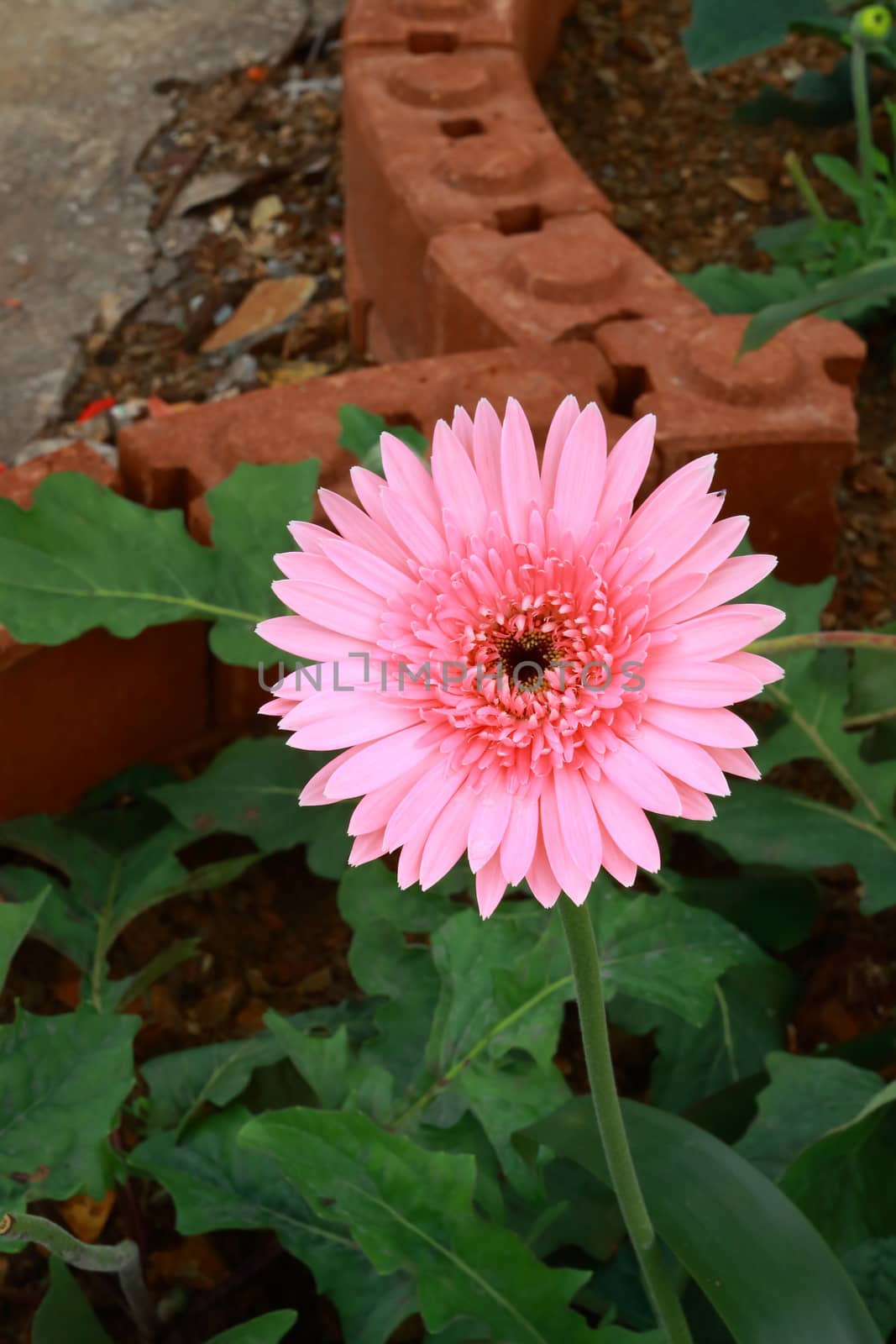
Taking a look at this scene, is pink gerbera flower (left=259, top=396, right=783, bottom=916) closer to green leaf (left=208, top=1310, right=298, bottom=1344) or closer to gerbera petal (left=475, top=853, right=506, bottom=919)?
gerbera petal (left=475, top=853, right=506, bottom=919)

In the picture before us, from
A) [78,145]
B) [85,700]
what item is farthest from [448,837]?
[78,145]

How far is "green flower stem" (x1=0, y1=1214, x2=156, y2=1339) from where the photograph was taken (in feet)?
3.73

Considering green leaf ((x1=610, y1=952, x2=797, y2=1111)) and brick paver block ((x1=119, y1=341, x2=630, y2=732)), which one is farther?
brick paver block ((x1=119, y1=341, x2=630, y2=732))

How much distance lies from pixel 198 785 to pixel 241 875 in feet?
0.95

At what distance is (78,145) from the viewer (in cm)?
346

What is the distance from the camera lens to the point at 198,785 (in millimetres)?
1847

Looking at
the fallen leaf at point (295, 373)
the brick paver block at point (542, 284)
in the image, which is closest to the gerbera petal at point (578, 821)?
the brick paver block at point (542, 284)

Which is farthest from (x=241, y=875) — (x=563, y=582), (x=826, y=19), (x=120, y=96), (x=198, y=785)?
(x=120, y=96)

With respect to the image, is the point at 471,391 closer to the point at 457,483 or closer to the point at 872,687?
the point at 872,687

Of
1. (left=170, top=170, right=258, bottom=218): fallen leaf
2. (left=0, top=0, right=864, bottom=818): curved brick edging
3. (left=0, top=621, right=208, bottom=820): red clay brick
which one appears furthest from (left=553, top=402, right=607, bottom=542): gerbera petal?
(left=170, top=170, right=258, bottom=218): fallen leaf

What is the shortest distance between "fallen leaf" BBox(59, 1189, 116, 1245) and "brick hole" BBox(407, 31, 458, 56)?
2.17 metres

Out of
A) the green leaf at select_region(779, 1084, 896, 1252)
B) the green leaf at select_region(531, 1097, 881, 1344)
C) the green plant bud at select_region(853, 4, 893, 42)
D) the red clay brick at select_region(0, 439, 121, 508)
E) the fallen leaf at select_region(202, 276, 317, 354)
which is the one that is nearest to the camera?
the green leaf at select_region(531, 1097, 881, 1344)

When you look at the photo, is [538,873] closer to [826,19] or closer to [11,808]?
[11,808]

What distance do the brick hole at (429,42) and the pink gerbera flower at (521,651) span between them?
2036mm
